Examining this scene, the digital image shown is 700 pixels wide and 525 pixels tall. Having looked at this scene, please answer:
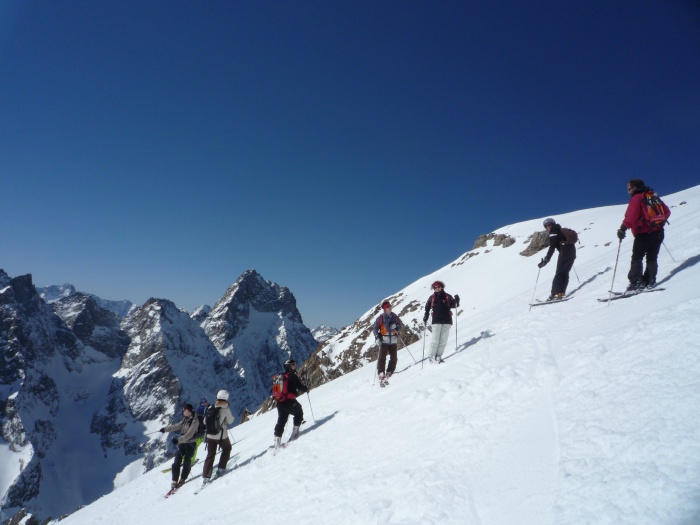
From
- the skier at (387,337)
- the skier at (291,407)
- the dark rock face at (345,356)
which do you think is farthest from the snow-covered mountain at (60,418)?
the skier at (387,337)

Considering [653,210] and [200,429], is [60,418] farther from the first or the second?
[653,210]

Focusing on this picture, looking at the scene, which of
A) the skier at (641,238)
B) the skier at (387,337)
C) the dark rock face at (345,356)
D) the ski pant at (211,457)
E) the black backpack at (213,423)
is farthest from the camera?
the dark rock face at (345,356)

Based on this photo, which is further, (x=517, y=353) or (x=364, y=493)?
(x=517, y=353)

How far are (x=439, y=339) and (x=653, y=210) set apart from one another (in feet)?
20.2

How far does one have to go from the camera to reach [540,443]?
15.1 ft

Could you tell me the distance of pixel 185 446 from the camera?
10578 millimetres

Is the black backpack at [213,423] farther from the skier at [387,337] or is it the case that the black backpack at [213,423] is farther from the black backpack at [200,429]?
the skier at [387,337]

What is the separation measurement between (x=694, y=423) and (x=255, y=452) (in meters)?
A: 9.79

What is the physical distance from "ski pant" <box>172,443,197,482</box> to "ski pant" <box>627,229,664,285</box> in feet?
43.4

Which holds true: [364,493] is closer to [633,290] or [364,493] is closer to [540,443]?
[540,443]

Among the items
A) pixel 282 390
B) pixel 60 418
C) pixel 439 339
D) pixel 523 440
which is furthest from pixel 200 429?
pixel 60 418

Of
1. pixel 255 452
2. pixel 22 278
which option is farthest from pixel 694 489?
pixel 22 278

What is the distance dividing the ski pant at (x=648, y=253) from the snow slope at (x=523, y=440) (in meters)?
0.38

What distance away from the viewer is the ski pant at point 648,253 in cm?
832
